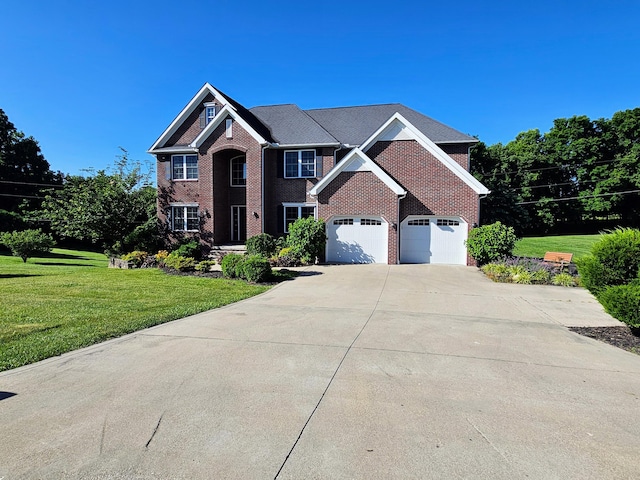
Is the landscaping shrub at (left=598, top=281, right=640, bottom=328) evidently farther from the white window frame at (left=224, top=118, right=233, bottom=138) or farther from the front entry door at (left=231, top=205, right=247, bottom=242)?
the front entry door at (left=231, top=205, right=247, bottom=242)

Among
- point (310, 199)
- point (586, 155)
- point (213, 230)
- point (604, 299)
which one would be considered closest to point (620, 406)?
point (604, 299)

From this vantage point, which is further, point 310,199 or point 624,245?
point 310,199

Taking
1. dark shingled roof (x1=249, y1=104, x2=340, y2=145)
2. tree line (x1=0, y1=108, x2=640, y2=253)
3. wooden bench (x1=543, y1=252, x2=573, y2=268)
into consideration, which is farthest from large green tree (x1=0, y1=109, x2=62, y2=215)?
wooden bench (x1=543, y1=252, x2=573, y2=268)

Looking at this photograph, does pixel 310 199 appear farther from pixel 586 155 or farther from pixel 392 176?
pixel 586 155

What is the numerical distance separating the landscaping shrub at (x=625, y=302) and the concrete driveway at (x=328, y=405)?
0.89 meters

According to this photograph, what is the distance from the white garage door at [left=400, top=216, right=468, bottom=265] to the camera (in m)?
17.7

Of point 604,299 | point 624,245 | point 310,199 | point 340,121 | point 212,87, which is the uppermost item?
point 212,87

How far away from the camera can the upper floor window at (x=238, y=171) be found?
22.7m

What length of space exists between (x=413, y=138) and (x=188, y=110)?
14.1 metres

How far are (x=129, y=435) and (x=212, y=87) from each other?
22.1m

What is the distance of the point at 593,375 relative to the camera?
4.73m

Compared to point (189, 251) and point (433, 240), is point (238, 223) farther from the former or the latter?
point (433, 240)

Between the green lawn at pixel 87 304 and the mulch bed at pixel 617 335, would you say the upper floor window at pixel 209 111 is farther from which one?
the mulch bed at pixel 617 335

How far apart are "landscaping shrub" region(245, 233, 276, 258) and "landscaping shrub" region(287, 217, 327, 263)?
3.46 ft
